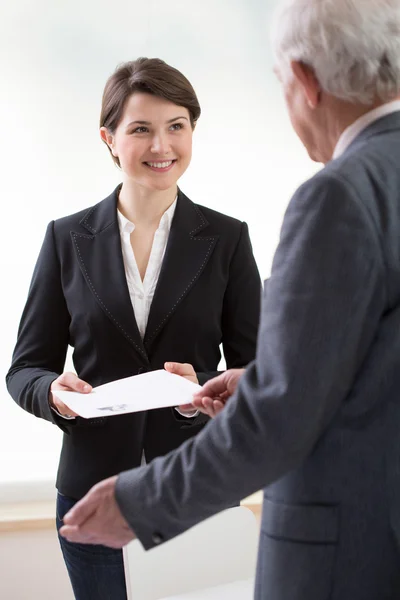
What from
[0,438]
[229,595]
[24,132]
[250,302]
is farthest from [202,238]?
[0,438]

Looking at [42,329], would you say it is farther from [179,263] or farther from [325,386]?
[325,386]

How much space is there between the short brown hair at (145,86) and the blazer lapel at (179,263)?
0.96 ft

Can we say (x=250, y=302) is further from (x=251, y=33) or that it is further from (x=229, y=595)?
(x=251, y=33)

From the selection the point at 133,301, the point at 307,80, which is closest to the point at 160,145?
the point at 133,301

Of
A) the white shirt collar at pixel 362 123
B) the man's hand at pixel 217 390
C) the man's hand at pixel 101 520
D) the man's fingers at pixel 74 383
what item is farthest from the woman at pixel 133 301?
the white shirt collar at pixel 362 123

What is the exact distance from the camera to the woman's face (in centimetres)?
206

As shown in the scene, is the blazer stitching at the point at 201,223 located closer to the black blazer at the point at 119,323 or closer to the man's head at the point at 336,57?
the black blazer at the point at 119,323

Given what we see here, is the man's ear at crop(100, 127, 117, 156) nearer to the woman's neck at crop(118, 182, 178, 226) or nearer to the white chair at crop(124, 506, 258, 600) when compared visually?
the woman's neck at crop(118, 182, 178, 226)

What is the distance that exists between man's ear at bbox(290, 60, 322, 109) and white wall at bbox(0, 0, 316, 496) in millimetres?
2237

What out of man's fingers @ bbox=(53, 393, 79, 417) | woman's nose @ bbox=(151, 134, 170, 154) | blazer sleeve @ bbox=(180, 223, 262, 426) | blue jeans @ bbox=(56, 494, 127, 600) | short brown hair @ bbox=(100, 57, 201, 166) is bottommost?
blue jeans @ bbox=(56, 494, 127, 600)

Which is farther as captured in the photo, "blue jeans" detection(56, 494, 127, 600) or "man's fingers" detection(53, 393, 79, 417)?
"blue jeans" detection(56, 494, 127, 600)

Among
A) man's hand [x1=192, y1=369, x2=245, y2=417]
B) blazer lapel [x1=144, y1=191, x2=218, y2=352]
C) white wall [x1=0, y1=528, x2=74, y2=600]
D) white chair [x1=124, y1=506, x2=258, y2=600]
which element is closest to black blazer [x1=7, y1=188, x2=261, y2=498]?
blazer lapel [x1=144, y1=191, x2=218, y2=352]

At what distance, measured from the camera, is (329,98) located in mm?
1139

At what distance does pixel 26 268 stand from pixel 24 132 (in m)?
0.56
